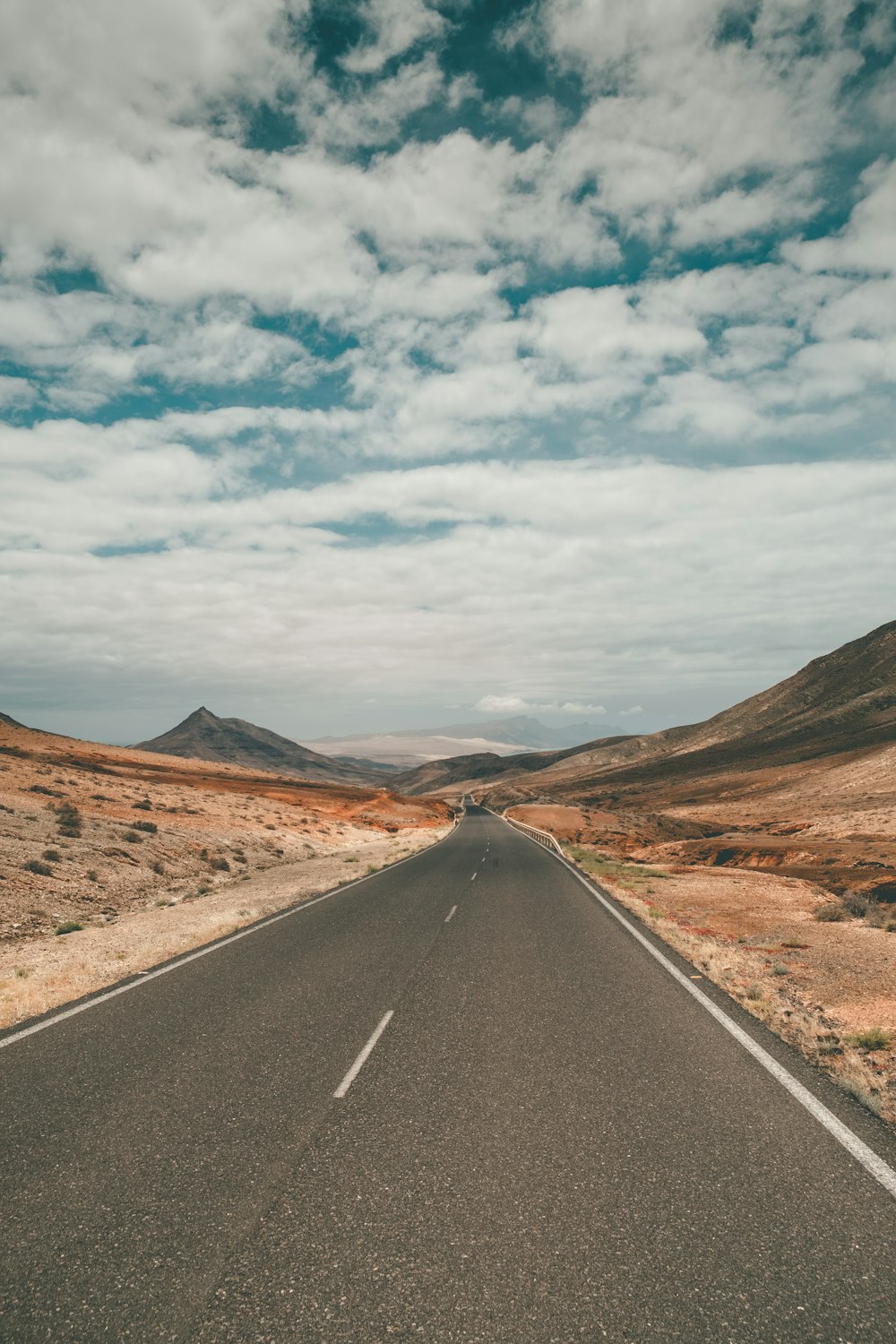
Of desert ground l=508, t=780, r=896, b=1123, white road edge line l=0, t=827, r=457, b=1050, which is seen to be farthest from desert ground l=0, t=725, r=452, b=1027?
desert ground l=508, t=780, r=896, b=1123

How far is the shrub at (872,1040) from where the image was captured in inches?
282

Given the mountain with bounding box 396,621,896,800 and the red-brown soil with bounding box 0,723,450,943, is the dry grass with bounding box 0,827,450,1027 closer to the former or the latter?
the red-brown soil with bounding box 0,723,450,943

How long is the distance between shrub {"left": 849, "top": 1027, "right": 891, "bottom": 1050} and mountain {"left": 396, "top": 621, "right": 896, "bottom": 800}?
9472cm

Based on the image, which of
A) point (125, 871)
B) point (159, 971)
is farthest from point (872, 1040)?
point (125, 871)

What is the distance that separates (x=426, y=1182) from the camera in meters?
4.64

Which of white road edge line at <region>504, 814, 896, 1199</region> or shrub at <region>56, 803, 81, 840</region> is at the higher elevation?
shrub at <region>56, 803, 81, 840</region>

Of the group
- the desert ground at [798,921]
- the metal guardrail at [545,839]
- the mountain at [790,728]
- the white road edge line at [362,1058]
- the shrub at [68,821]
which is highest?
the mountain at [790,728]

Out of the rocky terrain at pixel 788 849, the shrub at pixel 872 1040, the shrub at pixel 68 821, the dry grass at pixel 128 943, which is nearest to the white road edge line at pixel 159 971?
the dry grass at pixel 128 943

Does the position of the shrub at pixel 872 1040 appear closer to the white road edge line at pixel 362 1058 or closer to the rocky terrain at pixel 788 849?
the rocky terrain at pixel 788 849

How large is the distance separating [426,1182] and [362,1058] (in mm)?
2371

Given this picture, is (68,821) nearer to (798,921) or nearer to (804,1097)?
(798,921)

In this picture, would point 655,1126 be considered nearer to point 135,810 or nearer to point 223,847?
point 223,847

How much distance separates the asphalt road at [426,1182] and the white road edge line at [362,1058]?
69 millimetres

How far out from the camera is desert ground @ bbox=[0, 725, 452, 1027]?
37.7 ft
